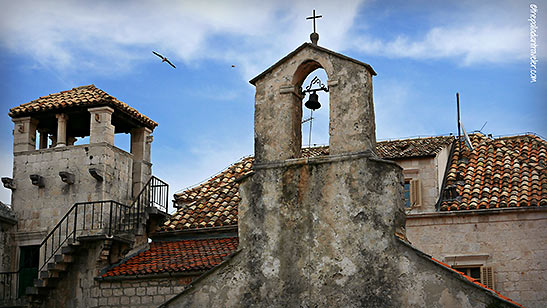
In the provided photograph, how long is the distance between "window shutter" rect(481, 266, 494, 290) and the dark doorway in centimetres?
1180

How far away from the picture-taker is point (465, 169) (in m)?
20.9

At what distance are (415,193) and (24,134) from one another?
36.7 feet

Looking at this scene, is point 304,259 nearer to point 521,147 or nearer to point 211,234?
point 211,234

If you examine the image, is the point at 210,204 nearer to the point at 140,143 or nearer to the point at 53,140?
the point at 140,143

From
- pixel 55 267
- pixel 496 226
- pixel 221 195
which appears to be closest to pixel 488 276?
pixel 496 226

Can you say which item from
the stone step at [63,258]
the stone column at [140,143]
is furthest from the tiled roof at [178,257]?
the stone column at [140,143]

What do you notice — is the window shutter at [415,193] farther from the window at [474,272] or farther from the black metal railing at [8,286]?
the black metal railing at [8,286]

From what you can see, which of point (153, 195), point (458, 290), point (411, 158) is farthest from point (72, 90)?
point (458, 290)

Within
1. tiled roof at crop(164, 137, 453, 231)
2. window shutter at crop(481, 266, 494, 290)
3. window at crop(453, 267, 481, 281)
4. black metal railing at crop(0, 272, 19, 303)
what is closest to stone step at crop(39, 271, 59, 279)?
black metal railing at crop(0, 272, 19, 303)

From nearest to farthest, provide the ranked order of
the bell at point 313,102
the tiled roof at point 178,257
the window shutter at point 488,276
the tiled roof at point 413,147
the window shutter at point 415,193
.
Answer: the bell at point 313,102
the tiled roof at point 178,257
the window shutter at point 488,276
the window shutter at point 415,193
the tiled roof at point 413,147

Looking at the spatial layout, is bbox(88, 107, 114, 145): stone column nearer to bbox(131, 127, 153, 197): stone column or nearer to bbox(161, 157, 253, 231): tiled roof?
bbox(131, 127, 153, 197): stone column

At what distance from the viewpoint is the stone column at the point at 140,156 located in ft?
72.7

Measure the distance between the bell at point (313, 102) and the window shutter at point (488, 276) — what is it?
806 cm

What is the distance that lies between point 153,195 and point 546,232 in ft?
34.3
